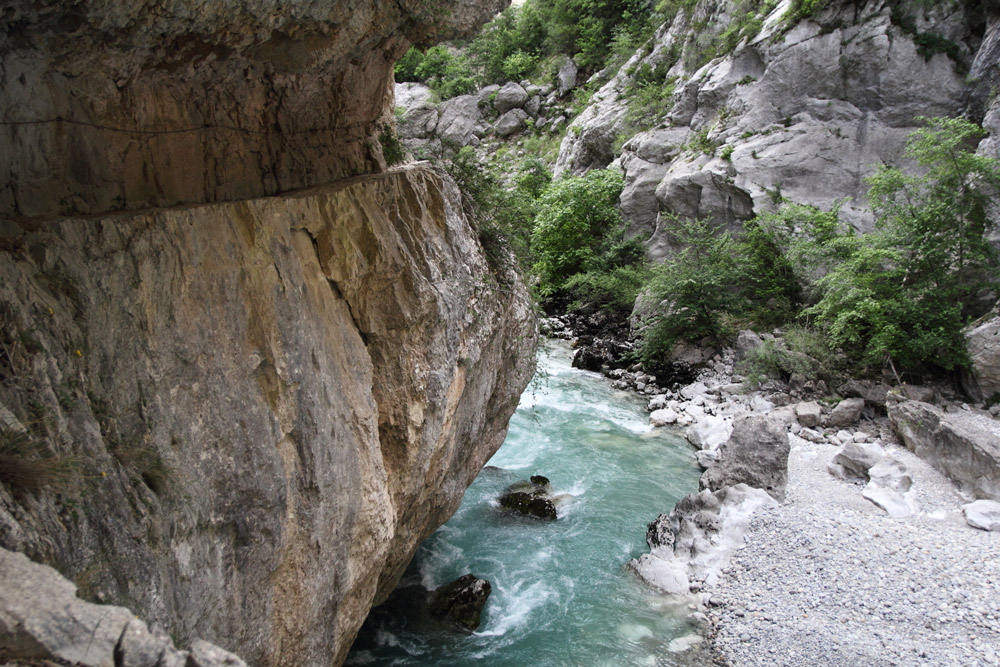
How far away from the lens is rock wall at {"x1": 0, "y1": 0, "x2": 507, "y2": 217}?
13.3 ft

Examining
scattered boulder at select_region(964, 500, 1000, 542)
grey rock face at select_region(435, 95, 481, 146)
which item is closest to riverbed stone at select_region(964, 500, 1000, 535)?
scattered boulder at select_region(964, 500, 1000, 542)

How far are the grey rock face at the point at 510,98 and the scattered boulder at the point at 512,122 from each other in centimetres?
63

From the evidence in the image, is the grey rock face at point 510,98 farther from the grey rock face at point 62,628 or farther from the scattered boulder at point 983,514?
the grey rock face at point 62,628

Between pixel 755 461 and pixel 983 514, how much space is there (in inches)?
129

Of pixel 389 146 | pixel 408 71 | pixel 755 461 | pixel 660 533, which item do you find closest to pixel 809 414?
pixel 755 461

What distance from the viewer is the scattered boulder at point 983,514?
9037mm

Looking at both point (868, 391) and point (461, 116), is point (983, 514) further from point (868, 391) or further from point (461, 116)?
point (461, 116)

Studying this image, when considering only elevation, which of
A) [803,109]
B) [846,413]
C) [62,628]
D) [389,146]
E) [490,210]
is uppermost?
[803,109]

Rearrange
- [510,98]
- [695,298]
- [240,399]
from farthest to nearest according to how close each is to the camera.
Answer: [510,98], [695,298], [240,399]

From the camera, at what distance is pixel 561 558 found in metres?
9.38

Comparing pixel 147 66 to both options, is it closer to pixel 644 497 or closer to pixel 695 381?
pixel 644 497

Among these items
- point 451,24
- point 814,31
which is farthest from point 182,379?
point 814,31

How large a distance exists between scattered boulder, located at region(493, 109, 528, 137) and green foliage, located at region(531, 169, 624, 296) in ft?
37.5

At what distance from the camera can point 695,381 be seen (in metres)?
16.5
